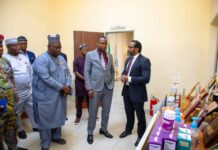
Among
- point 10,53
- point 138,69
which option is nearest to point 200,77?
point 138,69

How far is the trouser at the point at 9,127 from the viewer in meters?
1.73

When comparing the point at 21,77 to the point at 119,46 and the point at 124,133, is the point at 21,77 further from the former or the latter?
the point at 119,46

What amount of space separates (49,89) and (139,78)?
3.67 feet

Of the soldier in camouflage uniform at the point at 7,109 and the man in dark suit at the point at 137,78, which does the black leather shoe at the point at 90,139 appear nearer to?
the man in dark suit at the point at 137,78

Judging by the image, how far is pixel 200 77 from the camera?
10.7 ft

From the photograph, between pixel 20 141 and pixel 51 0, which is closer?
pixel 20 141

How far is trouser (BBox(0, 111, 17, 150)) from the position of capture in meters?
1.73

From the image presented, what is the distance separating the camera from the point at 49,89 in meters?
2.02

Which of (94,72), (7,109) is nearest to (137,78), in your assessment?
(94,72)

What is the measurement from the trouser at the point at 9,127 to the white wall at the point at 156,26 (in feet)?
7.42

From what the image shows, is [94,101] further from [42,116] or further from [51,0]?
[51,0]

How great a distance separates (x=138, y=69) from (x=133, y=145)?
1.08 meters

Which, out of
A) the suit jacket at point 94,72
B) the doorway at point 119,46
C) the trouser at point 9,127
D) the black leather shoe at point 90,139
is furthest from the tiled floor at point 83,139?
the doorway at point 119,46

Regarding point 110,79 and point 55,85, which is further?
point 110,79
